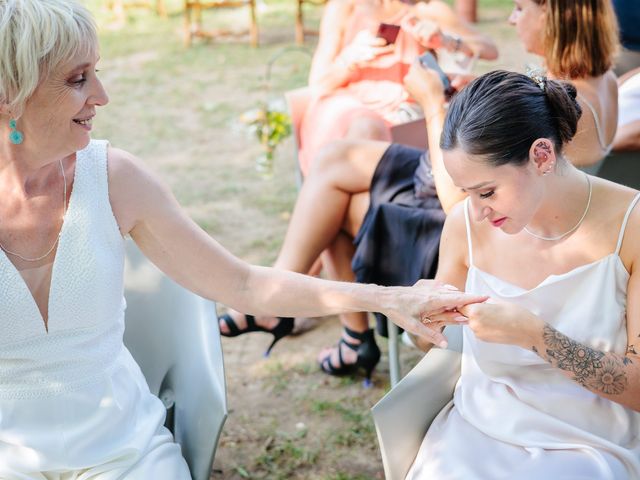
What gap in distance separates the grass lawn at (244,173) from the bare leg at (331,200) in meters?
0.64

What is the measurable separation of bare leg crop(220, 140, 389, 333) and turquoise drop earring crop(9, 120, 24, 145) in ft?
5.35

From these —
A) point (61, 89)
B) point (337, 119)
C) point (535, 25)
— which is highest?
point (61, 89)

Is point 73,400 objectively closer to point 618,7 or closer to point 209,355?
point 209,355

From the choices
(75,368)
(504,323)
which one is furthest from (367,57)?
(75,368)

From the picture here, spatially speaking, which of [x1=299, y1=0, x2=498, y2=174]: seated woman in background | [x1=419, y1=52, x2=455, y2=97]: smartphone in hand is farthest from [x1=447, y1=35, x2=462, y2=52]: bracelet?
[x1=419, y1=52, x2=455, y2=97]: smartphone in hand

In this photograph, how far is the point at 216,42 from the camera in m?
10.3

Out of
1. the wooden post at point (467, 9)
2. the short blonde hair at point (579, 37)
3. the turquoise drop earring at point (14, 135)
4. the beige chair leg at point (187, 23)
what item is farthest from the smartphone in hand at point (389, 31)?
the beige chair leg at point (187, 23)

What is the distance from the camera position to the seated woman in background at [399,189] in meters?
3.11

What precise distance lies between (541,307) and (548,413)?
28 cm

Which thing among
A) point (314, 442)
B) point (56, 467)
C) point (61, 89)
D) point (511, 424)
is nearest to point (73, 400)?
point (56, 467)

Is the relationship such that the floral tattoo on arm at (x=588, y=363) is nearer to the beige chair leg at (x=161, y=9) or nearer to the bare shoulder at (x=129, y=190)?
the bare shoulder at (x=129, y=190)

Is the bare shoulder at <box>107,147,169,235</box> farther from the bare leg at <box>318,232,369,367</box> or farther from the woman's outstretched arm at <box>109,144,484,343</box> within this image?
the bare leg at <box>318,232,369,367</box>

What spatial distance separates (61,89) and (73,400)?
0.77 meters

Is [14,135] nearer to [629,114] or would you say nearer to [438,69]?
[438,69]
